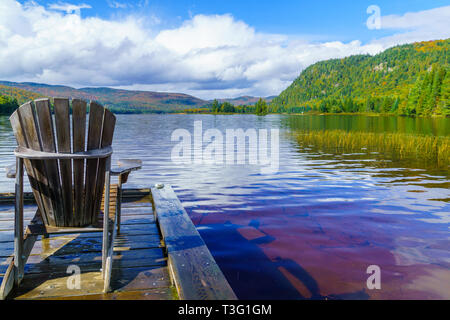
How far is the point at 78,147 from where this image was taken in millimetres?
2846

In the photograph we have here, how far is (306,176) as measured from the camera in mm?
11422

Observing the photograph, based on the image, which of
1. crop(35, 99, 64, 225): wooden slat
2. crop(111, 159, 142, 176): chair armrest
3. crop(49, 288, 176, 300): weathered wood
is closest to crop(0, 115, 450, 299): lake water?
crop(49, 288, 176, 300): weathered wood

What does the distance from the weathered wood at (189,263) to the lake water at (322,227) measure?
1093 millimetres

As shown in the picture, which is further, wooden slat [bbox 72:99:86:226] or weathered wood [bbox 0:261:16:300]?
wooden slat [bbox 72:99:86:226]

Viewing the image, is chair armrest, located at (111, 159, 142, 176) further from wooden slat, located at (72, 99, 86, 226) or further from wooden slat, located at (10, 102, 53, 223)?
wooden slat, located at (10, 102, 53, 223)

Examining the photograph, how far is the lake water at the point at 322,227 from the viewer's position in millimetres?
4379

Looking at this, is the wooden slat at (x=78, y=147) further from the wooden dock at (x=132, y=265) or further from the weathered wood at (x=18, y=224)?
the wooden dock at (x=132, y=265)

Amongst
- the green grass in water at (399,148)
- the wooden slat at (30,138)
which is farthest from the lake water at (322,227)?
the green grass in water at (399,148)

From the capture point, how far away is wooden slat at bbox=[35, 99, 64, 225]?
2742mm

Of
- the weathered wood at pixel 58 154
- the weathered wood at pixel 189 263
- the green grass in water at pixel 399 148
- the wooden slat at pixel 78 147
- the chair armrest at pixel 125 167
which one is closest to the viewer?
the weathered wood at pixel 189 263

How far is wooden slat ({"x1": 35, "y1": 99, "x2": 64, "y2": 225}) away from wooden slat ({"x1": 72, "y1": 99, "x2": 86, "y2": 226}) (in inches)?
5.2

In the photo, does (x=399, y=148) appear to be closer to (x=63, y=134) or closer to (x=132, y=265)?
(x=132, y=265)
